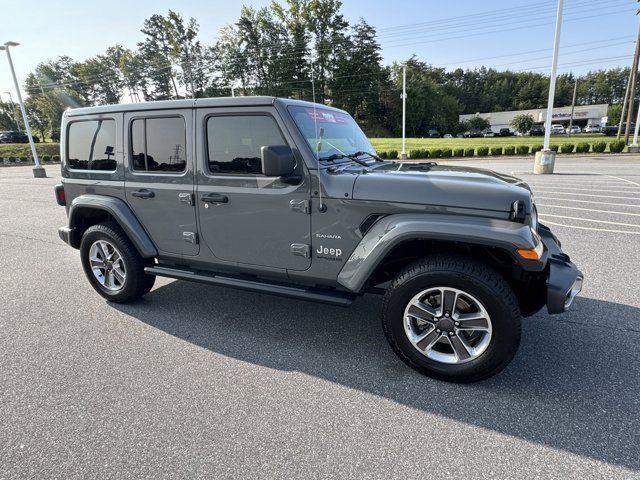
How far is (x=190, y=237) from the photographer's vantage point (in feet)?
11.4

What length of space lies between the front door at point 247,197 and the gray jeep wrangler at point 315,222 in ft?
0.04

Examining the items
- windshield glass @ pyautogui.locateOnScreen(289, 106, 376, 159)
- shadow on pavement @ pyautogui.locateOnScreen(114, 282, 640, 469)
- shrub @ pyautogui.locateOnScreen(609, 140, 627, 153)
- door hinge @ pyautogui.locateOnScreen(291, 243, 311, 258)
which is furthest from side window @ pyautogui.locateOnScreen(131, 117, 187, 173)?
shrub @ pyautogui.locateOnScreen(609, 140, 627, 153)

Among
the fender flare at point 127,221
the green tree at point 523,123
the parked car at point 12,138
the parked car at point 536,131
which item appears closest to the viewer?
the fender flare at point 127,221

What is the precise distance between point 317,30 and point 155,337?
6459 cm

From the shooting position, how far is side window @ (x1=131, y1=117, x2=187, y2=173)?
3377 millimetres

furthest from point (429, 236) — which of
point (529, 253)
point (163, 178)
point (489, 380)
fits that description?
point (163, 178)

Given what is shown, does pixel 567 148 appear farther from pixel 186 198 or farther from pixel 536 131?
pixel 536 131

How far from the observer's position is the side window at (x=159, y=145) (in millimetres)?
3377

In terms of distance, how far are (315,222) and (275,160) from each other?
1.90 ft

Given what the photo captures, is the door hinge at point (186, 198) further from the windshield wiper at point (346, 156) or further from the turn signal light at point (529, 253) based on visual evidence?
the turn signal light at point (529, 253)

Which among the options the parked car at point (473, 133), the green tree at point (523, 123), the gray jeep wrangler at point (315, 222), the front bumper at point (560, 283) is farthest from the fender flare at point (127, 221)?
the green tree at point (523, 123)

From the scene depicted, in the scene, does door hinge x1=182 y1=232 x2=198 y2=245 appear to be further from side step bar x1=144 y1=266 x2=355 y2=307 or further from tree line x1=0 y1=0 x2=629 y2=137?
tree line x1=0 y1=0 x2=629 y2=137

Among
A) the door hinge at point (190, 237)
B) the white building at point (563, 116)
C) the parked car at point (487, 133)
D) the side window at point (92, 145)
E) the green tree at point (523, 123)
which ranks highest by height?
the white building at point (563, 116)

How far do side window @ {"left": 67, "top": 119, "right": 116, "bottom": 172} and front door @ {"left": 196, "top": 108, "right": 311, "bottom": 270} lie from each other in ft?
3.82
